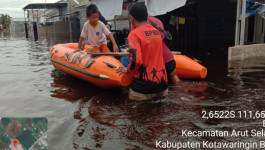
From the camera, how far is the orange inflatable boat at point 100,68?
4.82m

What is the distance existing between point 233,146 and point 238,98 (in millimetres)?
1867

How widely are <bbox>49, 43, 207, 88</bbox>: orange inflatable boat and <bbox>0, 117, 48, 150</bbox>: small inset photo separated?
2.81 meters

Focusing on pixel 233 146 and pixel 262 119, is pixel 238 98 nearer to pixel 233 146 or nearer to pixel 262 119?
pixel 262 119

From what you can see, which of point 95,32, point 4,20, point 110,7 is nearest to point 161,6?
point 110,7

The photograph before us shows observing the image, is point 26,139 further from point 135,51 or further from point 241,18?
point 241,18

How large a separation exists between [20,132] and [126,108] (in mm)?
2423

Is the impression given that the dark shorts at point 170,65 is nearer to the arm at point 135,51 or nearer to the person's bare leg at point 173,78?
the person's bare leg at point 173,78

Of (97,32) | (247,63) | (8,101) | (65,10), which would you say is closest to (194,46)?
(247,63)

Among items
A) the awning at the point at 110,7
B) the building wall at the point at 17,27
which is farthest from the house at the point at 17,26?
the awning at the point at 110,7

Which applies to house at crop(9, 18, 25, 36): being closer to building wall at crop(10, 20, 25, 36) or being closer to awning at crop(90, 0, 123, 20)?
building wall at crop(10, 20, 25, 36)

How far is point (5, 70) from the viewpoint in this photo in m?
8.25

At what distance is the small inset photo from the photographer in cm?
185

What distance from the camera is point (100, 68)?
5047 mm

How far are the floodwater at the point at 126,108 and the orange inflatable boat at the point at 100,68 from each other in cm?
26
